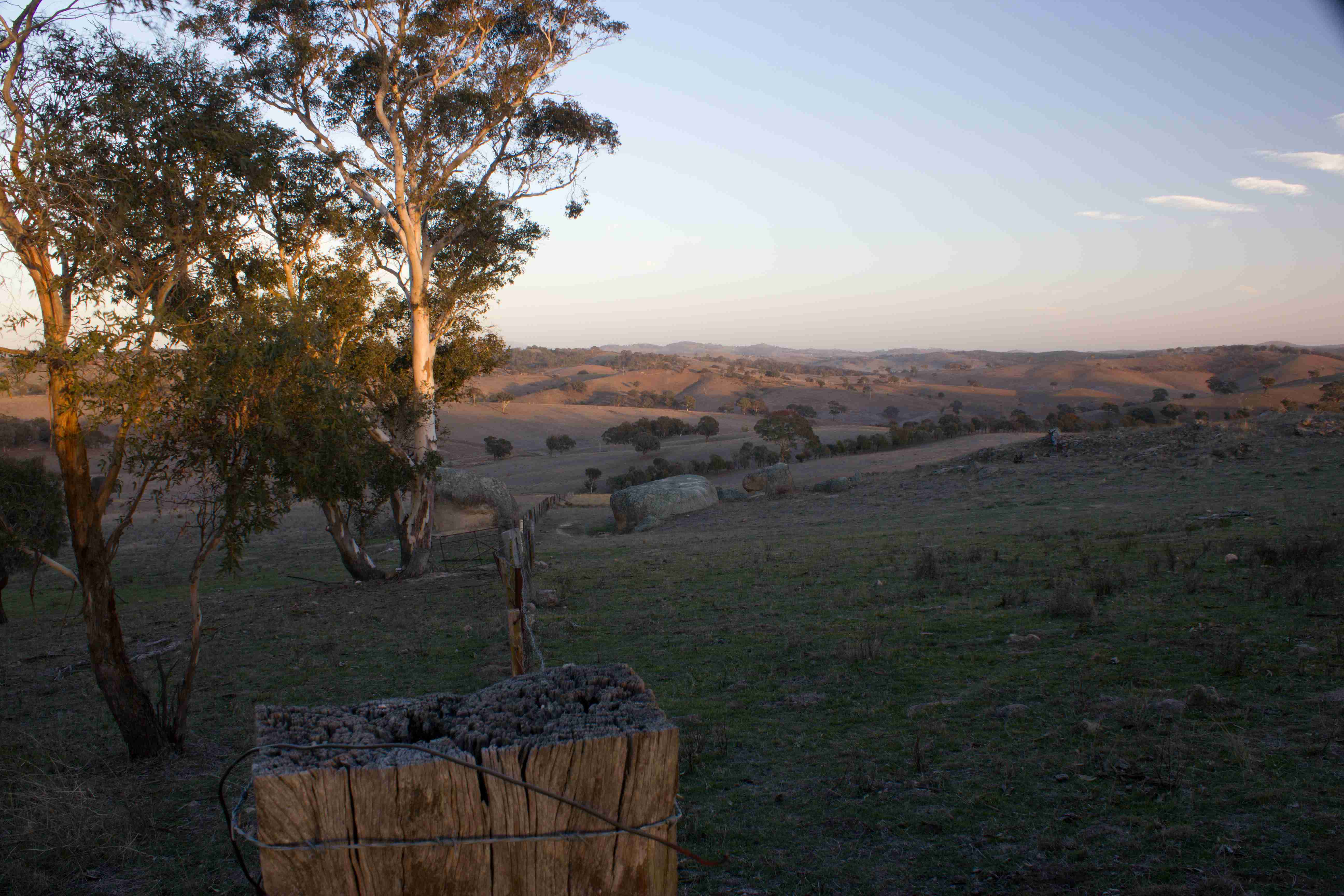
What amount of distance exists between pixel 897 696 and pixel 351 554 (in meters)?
11.7

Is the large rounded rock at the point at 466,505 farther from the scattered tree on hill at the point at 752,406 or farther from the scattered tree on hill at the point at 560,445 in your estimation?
the scattered tree on hill at the point at 752,406

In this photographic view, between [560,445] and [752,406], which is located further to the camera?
[752,406]

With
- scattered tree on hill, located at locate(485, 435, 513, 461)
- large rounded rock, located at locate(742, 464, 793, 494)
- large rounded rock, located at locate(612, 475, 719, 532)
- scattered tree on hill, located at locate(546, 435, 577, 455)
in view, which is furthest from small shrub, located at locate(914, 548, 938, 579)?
scattered tree on hill, located at locate(546, 435, 577, 455)

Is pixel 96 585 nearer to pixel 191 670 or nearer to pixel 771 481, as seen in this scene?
pixel 191 670

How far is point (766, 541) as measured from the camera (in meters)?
16.9

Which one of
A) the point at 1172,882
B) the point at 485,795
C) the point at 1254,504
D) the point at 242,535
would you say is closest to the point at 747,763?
the point at 1172,882

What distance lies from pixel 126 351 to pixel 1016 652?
752cm

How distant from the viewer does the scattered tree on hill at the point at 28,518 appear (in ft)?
20.4

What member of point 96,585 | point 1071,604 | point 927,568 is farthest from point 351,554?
point 1071,604

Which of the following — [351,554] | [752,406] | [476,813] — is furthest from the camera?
[752,406]

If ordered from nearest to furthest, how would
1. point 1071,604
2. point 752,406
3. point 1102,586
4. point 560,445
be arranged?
point 1071,604 → point 1102,586 → point 560,445 → point 752,406

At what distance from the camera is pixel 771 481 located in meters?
27.9

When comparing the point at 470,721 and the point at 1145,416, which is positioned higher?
the point at 470,721

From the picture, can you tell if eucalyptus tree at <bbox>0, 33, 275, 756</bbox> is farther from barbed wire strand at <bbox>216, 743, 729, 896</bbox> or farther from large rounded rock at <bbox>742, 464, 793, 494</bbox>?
large rounded rock at <bbox>742, 464, 793, 494</bbox>
